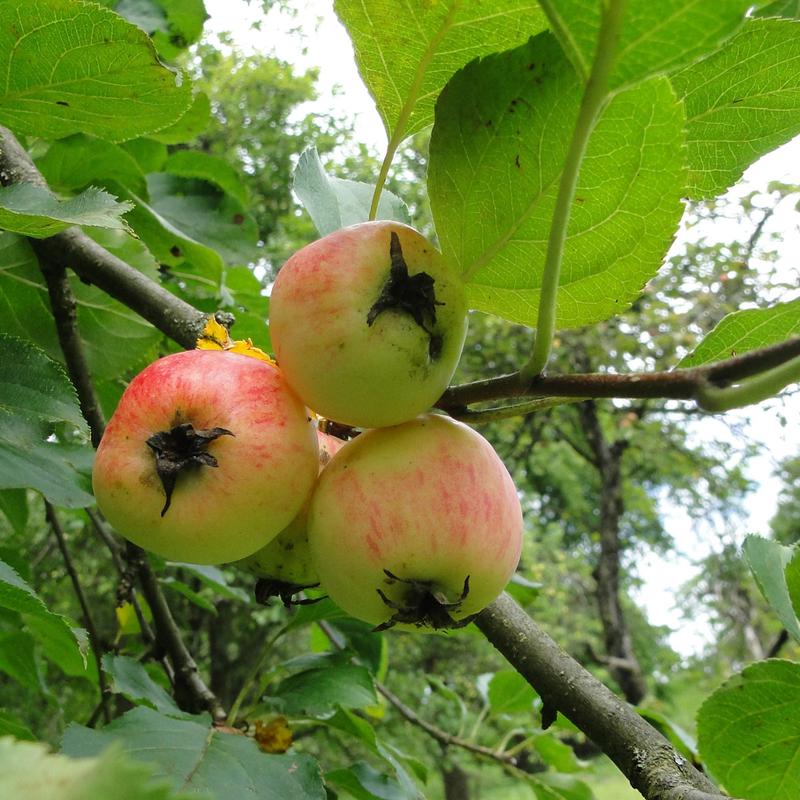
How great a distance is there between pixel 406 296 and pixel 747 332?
1.05 feet

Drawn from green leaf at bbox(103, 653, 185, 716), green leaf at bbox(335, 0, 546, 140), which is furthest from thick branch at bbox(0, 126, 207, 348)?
green leaf at bbox(103, 653, 185, 716)

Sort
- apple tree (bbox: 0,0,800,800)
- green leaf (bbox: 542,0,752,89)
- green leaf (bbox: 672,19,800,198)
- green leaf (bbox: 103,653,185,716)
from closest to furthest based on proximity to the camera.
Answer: green leaf (bbox: 542,0,752,89), apple tree (bbox: 0,0,800,800), green leaf (bbox: 672,19,800,198), green leaf (bbox: 103,653,185,716)

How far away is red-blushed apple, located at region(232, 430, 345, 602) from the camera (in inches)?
29.9

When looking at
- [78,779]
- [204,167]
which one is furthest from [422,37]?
[204,167]

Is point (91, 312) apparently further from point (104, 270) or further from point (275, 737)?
point (275, 737)

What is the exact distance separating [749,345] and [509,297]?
0.23 meters

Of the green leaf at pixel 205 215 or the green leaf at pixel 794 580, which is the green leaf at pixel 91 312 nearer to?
the green leaf at pixel 205 215

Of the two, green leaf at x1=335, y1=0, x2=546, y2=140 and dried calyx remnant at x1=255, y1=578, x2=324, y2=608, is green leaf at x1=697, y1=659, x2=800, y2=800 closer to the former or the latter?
dried calyx remnant at x1=255, y1=578, x2=324, y2=608

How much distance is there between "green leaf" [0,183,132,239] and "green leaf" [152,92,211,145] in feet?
3.02

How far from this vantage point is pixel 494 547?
2.22 ft

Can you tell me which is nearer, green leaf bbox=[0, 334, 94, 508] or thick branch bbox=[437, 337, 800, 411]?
thick branch bbox=[437, 337, 800, 411]

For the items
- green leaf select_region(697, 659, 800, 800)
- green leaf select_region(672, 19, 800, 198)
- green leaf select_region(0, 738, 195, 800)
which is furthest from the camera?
green leaf select_region(697, 659, 800, 800)

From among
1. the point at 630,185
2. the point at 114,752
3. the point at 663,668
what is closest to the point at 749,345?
the point at 630,185

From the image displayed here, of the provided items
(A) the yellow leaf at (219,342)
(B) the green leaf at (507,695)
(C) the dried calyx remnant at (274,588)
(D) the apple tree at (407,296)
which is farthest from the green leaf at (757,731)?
(B) the green leaf at (507,695)
